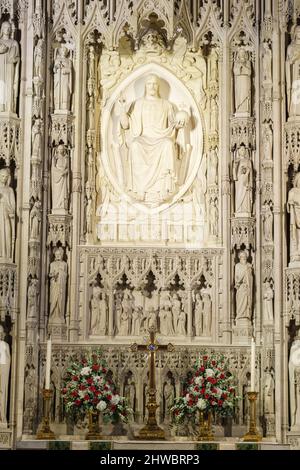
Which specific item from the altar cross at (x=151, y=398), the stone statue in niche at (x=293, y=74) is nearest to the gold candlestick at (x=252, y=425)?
the altar cross at (x=151, y=398)

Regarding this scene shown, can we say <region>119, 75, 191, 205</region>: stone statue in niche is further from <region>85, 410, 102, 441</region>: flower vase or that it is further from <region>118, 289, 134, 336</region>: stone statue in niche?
<region>85, 410, 102, 441</region>: flower vase

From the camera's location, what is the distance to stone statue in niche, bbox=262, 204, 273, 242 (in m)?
14.0

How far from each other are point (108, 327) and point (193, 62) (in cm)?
455

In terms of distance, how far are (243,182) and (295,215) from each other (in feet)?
3.31

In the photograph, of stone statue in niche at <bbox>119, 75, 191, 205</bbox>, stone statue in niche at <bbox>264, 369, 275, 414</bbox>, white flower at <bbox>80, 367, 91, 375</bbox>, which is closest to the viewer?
white flower at <bbox>80, 367, 91, 375</bbox>

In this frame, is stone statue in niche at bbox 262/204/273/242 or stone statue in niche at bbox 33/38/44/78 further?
stone statue in niche at bbox 33/38/44/78

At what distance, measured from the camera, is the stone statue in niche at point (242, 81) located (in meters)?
14.5

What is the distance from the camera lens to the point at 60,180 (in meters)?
14.3

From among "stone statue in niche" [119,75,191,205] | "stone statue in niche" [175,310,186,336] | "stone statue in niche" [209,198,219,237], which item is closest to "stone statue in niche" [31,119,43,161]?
"stone statue in niche" [119,75,191,205]

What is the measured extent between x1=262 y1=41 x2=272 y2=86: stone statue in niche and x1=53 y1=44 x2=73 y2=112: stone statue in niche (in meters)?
3.01

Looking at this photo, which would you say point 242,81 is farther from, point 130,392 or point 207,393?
point 130,392

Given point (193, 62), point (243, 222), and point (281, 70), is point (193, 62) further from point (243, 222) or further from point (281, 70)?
point (243, 222)

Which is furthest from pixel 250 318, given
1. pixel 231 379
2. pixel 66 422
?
pixel 66 422

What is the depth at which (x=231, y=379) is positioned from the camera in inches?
531
